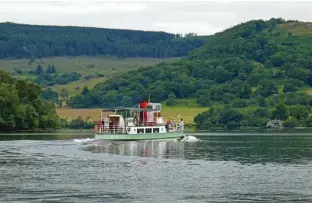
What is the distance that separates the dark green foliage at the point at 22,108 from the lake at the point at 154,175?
233 feet

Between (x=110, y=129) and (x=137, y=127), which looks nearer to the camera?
(x=110, y=129)

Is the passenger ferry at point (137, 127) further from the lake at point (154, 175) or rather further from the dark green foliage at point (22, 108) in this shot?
the dark green foliage at point (22, 108)

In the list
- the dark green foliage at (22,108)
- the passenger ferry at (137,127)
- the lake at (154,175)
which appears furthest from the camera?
the dark green foliage at (22,108)

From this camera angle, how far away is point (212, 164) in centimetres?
7769

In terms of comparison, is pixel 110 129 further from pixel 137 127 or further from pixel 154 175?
pixel 154 175

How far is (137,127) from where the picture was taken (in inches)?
5251

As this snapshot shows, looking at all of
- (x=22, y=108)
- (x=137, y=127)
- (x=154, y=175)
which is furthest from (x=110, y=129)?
(x=154, y=175)

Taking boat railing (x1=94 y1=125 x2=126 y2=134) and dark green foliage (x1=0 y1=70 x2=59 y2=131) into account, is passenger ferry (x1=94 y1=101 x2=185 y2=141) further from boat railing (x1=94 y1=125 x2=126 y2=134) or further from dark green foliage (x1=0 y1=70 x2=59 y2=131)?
dark green foliage (x1=0 y1=70 x2=59 y2=131)

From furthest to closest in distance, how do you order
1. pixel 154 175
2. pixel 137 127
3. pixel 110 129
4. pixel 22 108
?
pixel 22 108, pixel 137 127, pixel 110 129, pixel 154 175

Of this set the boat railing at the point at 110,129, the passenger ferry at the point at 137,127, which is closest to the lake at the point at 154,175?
the passenger ferry at the point at 137,127

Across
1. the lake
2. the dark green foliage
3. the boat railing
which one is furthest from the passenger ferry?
the dark green foliage

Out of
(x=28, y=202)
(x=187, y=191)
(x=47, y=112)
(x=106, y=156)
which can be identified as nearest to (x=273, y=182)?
(x=187, y=191)

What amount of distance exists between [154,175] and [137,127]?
219ft

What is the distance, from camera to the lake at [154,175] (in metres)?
53.8
